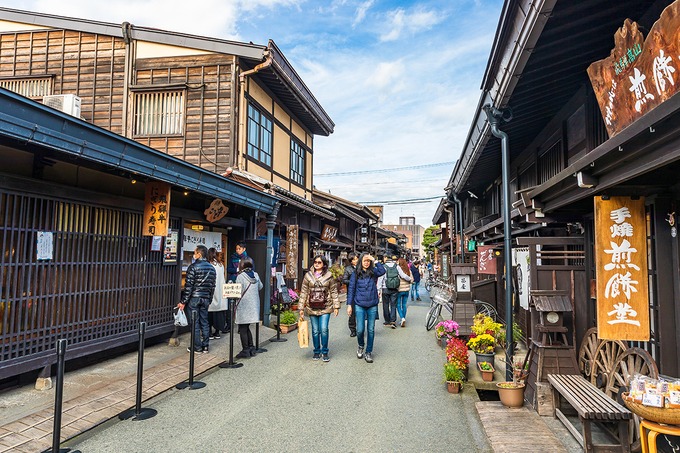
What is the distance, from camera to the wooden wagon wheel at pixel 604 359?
4750 mm

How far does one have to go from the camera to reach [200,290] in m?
8.48

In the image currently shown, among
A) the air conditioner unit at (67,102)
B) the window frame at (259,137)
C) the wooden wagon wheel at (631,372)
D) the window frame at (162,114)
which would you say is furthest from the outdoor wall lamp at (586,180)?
the window frame at (162,114)

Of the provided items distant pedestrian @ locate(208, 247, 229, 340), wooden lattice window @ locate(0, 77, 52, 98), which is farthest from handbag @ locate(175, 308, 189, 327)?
wooden lattice window @ locate(0, 77, 52, 98)

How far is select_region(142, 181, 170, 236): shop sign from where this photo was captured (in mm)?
7789

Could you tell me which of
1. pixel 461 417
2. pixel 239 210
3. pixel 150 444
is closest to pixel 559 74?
pixel 461 417

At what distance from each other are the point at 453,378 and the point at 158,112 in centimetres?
1257

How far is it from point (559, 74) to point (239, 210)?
8.92 meters

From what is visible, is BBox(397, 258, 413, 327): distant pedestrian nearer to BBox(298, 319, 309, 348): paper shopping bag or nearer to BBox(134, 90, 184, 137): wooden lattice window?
BBox(298, 319, 309, 348): paper shopping bag

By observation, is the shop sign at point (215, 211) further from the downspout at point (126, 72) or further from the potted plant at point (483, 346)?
the potted plant at point (483, 346)

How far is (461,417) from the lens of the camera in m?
5.66

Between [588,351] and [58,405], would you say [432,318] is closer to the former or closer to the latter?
[588,351]

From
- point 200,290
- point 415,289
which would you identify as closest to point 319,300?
point 200,290

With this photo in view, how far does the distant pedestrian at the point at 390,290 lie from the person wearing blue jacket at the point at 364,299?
364 centimetres

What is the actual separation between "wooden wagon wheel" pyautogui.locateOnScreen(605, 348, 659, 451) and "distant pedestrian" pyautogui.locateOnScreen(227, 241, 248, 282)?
753cm
